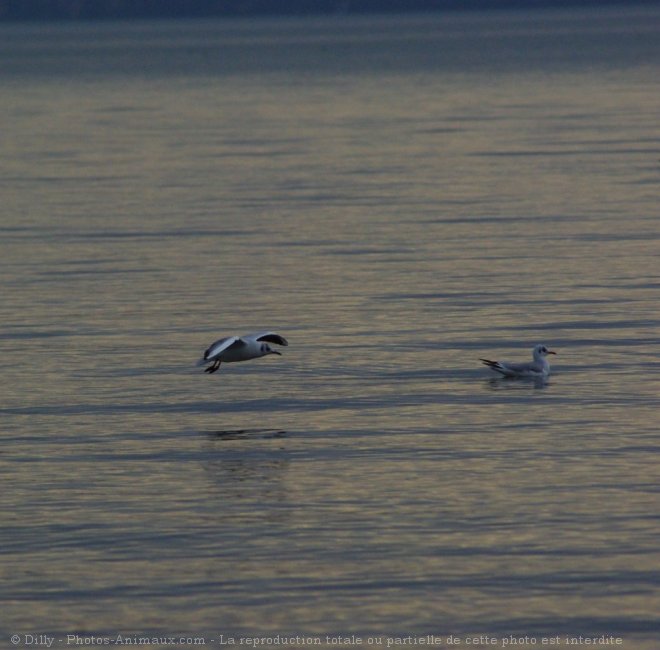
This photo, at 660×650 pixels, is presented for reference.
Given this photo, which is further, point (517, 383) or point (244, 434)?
point (517, 383)

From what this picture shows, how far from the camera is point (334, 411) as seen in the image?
2472 cm

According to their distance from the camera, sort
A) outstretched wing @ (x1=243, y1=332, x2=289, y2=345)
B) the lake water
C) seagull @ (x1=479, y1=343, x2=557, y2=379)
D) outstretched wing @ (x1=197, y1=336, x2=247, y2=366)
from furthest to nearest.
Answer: seagull @ (x1=479, y1=343, x2=557, y2=379), outstretched wing @ (x1=243, y1=332, x2=289, y2=345), outstretched wing @ (x1=197, y1=336, x2=247, y2=366), the lake water

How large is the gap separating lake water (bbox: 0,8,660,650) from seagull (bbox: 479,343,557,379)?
17 centimetres

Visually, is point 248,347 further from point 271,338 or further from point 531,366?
point 531,366

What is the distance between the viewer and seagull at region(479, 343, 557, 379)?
2631 centimetres

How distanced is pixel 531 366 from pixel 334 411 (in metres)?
3.00

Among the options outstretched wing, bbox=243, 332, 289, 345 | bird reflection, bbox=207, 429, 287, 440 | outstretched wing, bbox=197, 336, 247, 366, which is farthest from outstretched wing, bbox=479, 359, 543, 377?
bird reflection, bbox=207, 429, 287, 440

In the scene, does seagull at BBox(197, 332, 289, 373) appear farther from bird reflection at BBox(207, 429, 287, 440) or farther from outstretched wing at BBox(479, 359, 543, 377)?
outstretched wing at BBox(479, 359, 543, 377)

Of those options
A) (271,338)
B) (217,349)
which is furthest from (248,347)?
(217,349)

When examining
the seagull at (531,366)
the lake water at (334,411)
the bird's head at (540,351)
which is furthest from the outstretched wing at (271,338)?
the bird's head at (540,351)

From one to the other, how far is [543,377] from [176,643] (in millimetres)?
10804

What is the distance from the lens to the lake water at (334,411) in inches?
693

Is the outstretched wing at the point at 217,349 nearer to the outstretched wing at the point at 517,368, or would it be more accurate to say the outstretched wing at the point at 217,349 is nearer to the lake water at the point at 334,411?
the lake water at the point at 334,411

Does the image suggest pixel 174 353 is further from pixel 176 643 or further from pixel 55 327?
pixel 176 643
